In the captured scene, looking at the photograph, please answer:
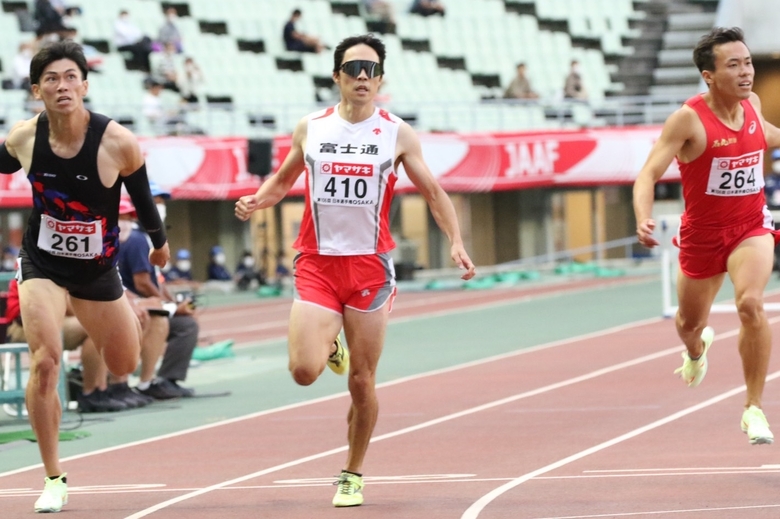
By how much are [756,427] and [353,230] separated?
2.07 m

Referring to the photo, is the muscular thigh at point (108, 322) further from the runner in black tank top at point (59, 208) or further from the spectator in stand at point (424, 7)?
the spectator in stand at point (424, 7)

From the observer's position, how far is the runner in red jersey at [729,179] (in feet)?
24.9

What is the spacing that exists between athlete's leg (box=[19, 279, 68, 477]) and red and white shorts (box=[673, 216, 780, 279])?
3135mm

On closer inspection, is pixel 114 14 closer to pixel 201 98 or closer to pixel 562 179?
pixel 201 98

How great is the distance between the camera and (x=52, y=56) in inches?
265

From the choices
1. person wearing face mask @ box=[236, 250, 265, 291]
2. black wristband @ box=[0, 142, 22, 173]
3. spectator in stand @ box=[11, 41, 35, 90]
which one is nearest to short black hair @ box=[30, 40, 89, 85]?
black wristband @ box=[0, 142, 22, 173]

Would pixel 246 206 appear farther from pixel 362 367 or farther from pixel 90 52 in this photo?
pixel 90 52

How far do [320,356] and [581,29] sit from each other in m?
30.9

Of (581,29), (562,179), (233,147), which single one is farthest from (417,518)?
(581,29)

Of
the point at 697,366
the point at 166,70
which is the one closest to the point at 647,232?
the point at 697,366

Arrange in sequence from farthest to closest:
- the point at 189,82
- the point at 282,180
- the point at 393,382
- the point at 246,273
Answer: the point at 246,273 → the point at 189,82 → the point at 393,382 → the point at 282,180

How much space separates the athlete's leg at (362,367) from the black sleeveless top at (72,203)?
3.74 ft

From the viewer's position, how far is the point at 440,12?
33.7 meters

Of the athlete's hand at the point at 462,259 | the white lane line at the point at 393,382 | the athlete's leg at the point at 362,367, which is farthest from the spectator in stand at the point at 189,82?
the athlete's hand at the point at 462,259
